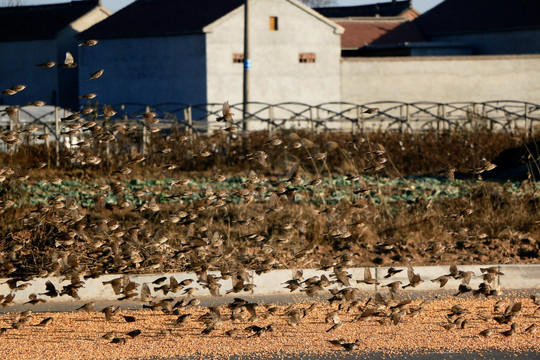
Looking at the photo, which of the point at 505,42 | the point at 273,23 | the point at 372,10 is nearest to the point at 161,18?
the point at 273,23

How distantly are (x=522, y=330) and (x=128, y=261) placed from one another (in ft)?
13.3

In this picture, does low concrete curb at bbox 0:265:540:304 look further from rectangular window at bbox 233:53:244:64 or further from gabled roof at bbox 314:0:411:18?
gabled roof at bbox 314:0:411:18

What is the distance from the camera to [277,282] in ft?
32.3

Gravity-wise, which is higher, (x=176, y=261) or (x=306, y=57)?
(x=306, y=57)

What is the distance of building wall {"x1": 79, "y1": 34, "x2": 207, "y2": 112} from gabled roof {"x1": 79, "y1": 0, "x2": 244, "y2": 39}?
373mm

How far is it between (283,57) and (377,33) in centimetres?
1065

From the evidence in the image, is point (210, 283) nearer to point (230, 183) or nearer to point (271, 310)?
point (271, 310)

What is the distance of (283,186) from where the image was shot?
1020 cm

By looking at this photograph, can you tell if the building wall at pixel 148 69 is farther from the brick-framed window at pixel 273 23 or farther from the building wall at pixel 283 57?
the brick-framed window at pixel 273 23

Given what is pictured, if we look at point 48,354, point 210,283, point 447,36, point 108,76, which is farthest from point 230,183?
point 447,36

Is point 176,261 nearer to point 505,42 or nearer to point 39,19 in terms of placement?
point 505,42

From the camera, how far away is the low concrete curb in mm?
9461

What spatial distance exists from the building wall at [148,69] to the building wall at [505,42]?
17.1m

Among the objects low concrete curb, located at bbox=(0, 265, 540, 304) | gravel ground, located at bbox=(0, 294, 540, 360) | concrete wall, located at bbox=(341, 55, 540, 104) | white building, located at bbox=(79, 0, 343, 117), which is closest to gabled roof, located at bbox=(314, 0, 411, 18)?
concrete wall, located at bbox=(341, 55, 540, 104)
